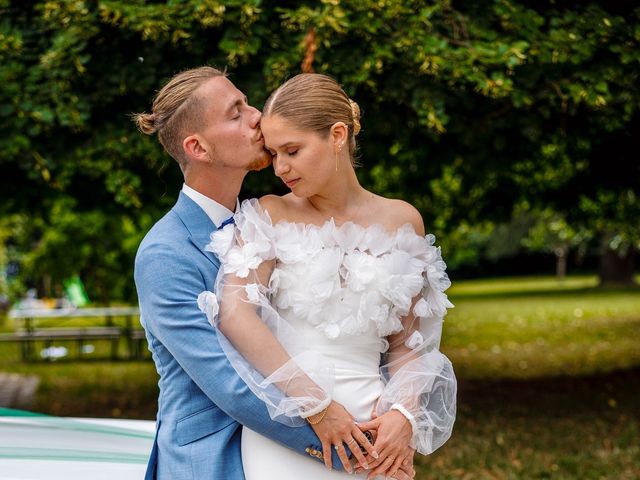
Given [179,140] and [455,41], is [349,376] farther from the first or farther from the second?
[455,41]

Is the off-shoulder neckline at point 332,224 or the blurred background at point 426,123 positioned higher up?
the off-shoulder neckline at point 332,224

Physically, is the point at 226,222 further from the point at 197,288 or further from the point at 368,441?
the point at 368,441

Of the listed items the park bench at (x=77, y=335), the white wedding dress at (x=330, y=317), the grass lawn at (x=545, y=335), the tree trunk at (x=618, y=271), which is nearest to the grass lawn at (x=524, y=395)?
the grass lawn at (x=545, y=335)

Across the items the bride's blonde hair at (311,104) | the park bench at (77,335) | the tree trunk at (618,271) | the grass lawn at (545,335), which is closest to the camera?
the bride's blonde hair at (311,104)

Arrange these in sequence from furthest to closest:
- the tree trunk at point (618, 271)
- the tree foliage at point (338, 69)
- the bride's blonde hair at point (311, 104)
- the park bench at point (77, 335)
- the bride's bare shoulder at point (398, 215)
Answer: the tree trunk at point (618, 271), the park bench at point (77, 335), the tree foliage at point (338, 69), the bride's bare shoulder at point (398, 215), the bride's blonde hair at point (311, 104)

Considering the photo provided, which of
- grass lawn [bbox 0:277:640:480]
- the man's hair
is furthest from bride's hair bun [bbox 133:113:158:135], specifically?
grass lawn [bbox 0:277:640:480]

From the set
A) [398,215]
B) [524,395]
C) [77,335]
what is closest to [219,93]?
[398,215]

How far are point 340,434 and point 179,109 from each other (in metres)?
0.99

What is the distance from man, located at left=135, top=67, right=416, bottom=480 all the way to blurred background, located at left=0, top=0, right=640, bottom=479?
1.16 metres

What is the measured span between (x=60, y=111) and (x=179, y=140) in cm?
330

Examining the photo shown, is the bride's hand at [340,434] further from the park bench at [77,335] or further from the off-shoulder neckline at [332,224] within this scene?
the park bench at [77,335]

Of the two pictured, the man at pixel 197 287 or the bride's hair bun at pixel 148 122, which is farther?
the bride's hair bun at pixel 148 122

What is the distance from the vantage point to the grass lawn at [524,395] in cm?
627

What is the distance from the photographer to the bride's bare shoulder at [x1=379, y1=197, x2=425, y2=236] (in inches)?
91.3
